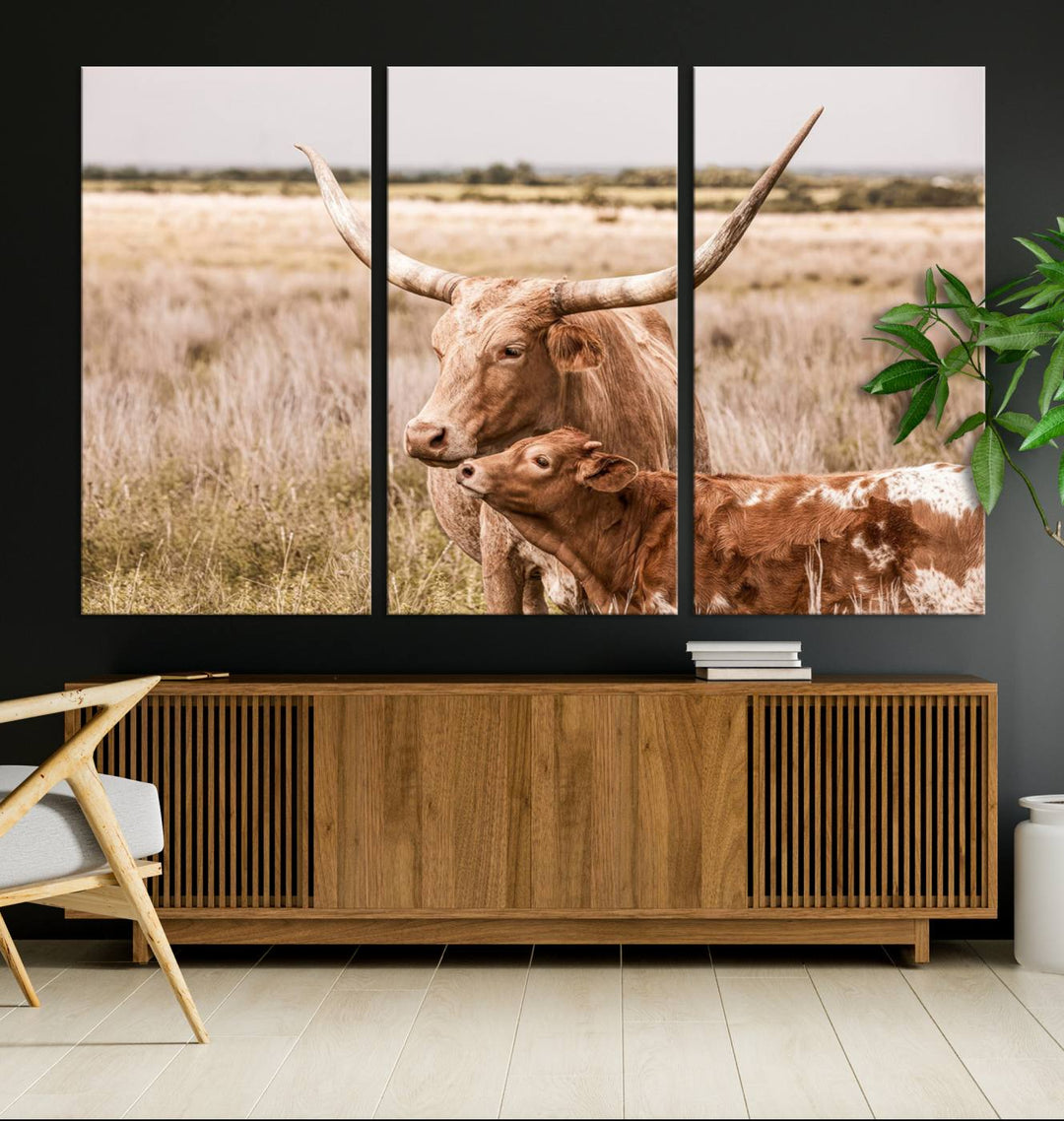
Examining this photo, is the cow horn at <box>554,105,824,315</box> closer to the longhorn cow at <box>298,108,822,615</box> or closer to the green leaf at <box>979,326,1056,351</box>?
the longhorn cow at <box>298,108,822,615</box>

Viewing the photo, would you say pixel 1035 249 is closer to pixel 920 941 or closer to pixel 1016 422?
pixel 1016 422

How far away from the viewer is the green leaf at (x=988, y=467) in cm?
Answer: 356

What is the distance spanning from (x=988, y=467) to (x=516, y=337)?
1.33m

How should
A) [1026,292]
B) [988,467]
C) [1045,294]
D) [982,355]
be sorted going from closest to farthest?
[1045,294]
[1026,292]
[988,467]
[982,355]

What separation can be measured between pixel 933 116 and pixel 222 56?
2018mm

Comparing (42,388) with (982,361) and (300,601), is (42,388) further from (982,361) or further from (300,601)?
(982,361)

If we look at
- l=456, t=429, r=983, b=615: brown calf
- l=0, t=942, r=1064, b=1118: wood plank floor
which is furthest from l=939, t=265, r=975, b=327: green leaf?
l=0, t=942, r=1064, b=1118: wood plank floor

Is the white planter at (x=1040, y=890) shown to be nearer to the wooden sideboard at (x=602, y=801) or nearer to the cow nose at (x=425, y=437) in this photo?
the wooden sideboard at (x=602, y=801)

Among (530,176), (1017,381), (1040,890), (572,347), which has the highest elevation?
(530,176)

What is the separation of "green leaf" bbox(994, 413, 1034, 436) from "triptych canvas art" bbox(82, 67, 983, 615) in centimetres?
21

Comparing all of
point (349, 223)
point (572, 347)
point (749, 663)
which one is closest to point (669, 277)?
point (572, 347)

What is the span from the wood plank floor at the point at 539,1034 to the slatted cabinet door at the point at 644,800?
0.24 m

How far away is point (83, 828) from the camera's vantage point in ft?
9.14

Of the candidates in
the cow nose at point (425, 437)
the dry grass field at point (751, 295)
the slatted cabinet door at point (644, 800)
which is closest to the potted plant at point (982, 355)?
the dry grass field at point (751, 295)
